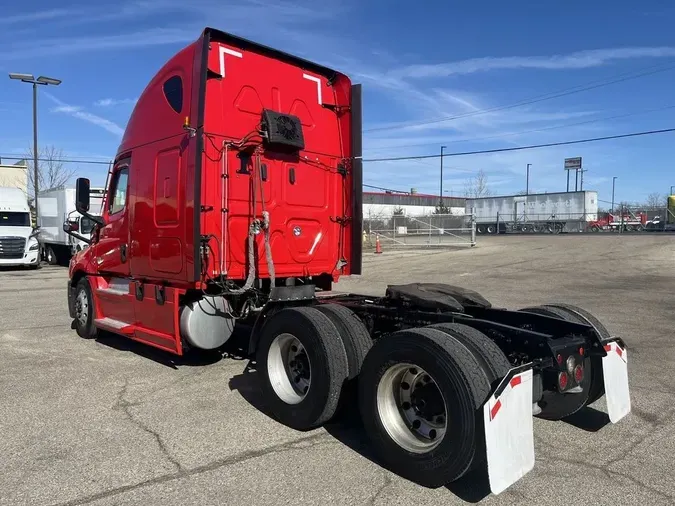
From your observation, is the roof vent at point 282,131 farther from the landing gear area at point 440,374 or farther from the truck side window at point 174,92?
the landing gear area at point 440,374

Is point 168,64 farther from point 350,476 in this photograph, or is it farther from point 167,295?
point 350,476

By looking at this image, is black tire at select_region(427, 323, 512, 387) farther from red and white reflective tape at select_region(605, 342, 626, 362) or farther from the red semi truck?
red and white reflective tape at select_region(605, 342, 626, 362)

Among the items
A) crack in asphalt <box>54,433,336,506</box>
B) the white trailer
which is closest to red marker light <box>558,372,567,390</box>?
crack in asphalt <box>54,433,336,506</box>

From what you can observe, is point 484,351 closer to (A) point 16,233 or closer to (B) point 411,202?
(A) point 16,233

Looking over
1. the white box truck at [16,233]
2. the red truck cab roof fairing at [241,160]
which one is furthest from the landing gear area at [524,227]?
the red truck cab roof fairing at [241,160]

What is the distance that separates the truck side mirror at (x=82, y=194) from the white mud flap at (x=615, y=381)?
6.12m

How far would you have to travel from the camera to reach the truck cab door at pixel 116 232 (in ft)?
22.6

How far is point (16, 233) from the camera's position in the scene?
22.0 metres

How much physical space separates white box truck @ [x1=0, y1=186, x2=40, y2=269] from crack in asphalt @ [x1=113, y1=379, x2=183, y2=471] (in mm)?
18725

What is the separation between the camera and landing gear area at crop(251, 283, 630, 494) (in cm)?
327

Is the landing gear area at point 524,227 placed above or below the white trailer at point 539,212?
below

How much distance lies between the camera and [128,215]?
6781 millimetres

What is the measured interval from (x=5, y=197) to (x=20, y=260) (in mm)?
3068

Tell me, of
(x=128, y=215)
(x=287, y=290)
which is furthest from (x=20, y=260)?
(x=287, y=290)
